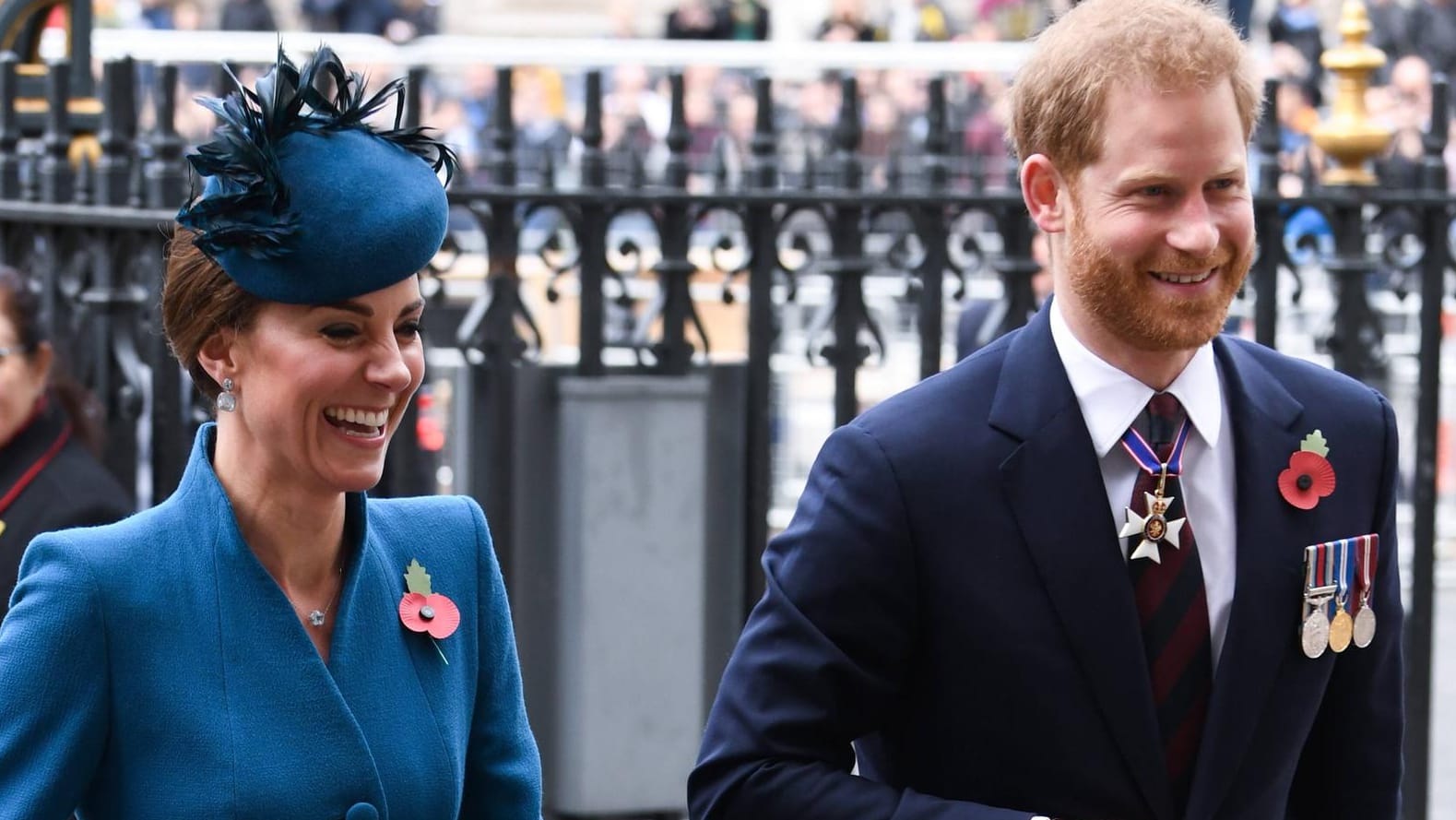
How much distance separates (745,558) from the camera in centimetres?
529

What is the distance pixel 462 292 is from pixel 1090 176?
574 centimetres

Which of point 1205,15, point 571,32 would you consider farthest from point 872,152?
point 571,32

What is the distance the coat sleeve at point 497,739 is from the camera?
2598mm

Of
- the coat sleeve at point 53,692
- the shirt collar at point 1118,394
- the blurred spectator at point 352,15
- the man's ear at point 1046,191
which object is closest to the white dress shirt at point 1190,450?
the shirt collar at point 1118,394

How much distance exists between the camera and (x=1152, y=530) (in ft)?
8.06

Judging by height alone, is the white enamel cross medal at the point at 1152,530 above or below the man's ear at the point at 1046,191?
below

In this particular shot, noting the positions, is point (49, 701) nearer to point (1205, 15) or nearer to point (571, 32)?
point (1205, 15)

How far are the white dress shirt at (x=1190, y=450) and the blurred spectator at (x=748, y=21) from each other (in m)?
12.0

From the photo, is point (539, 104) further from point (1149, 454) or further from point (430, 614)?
point (1149, 454)

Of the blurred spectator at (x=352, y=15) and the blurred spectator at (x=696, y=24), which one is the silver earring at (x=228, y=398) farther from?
the blurred spectator at (x=352, y=15)

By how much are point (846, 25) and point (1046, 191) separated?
1219 centimetres

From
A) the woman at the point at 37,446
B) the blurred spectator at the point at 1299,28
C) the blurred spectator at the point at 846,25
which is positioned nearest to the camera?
the woman at the point at 37,446

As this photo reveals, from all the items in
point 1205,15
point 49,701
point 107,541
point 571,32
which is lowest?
point 49,701

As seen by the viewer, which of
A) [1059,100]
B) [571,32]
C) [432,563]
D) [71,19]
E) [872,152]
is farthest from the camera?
[571,32]
